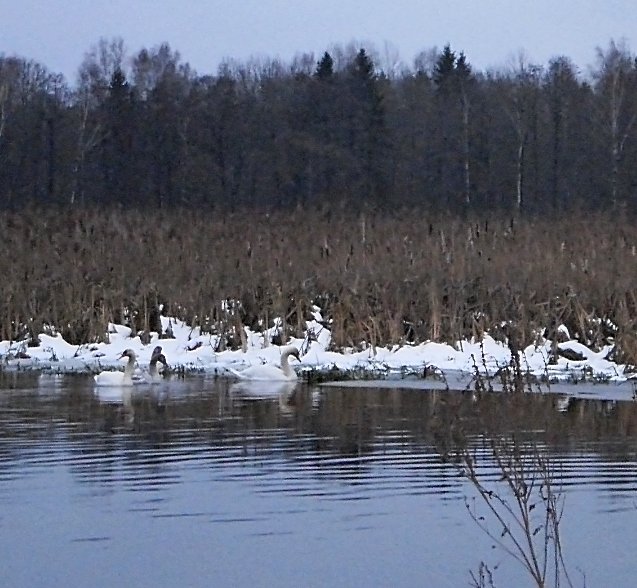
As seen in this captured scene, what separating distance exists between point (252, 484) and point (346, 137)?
46.9m

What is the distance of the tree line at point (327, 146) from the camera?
5544 centimetres

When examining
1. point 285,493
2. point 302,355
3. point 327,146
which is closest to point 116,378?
point 302,355

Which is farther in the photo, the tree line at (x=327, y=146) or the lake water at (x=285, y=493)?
the tree line at (x=327, y=146)

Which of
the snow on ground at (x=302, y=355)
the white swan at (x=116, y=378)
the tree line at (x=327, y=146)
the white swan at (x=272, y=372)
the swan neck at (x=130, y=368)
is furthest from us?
the tree line at (x=327, y=146)

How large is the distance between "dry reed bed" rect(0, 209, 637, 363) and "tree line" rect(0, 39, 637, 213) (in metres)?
23.0

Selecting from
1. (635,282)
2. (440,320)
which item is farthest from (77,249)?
(635,282)

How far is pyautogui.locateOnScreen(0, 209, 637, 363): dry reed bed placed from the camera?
20.6 m

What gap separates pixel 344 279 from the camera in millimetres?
22453

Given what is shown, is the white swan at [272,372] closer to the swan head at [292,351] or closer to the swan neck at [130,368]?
the swan head at [292,351]

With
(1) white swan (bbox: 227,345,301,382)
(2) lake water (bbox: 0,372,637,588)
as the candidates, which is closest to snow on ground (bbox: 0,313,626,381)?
(1) white swan (bbox: 227,345,301,382)

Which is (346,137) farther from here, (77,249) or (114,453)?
(114,453)

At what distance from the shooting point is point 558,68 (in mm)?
68250

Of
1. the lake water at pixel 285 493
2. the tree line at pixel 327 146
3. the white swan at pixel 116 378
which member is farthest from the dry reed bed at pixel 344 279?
the tree line at pixel 327 146

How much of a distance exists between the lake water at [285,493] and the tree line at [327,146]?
38367mm
